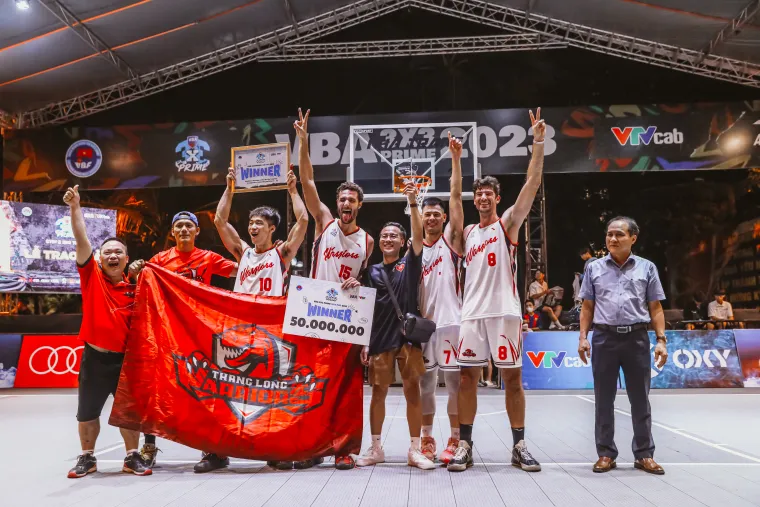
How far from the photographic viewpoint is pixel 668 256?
62.9ft

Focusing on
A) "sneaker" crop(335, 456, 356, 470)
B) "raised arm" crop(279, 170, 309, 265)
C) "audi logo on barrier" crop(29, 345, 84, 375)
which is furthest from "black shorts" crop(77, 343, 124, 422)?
"audi logo on barrier" crop(29, 345, 84, 375)

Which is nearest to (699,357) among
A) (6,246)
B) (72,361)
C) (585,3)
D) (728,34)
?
(728,34)

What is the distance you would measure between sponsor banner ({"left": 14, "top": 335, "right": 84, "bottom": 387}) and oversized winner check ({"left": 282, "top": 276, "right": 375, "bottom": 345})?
8.14 meters

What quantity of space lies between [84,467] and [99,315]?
1.05 meters

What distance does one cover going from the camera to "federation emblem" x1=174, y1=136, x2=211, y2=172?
13359 millimetres

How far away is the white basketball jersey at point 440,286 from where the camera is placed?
15.9ft

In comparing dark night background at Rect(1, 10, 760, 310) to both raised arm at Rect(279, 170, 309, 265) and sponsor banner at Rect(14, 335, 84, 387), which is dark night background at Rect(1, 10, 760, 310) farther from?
raised arm at Rect(279, 170, 309, 265)

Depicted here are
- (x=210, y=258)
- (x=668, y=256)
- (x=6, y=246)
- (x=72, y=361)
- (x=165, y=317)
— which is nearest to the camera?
(x=165, y=317)

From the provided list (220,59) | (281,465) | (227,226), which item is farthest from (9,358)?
(281,465)

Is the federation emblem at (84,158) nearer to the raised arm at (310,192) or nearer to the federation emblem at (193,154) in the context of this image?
the federation emblem at (193,154)

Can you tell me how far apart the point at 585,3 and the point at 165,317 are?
34.7 feet

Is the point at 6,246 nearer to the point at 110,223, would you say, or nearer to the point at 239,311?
the point at 110,223

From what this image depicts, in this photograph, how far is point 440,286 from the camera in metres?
4.92

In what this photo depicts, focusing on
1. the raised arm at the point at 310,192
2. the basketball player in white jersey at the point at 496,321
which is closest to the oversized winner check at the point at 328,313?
the raised arm at the point at 310,192
